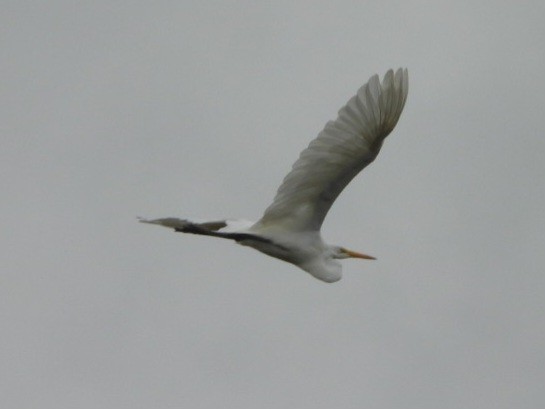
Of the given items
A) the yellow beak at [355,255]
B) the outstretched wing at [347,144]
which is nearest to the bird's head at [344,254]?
the yellow beak at [355,255]

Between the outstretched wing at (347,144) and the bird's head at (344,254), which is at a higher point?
the outstretched wing at (347,144)

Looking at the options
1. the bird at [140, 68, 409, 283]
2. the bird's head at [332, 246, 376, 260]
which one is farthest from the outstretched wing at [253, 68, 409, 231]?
the bird's head at [332, 246, 376, 260]

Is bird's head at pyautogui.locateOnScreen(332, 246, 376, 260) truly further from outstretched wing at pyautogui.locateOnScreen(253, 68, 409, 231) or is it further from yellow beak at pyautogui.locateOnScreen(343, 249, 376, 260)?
outstretched wing at pyautogui.locateOnScreen(253, 68, 409, 231)

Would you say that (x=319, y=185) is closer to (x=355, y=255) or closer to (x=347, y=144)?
(x=347, y=144)

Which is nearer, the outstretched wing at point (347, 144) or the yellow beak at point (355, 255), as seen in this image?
the outstretched wing at point (347, 144)

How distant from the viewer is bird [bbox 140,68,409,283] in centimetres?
1730

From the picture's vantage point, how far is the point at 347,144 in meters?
17.5

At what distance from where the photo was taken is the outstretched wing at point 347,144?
1723 cm

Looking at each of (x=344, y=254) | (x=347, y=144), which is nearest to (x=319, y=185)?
(x=347, y=144)

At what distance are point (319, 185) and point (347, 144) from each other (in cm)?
57

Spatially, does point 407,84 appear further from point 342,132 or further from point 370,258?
point 370,258

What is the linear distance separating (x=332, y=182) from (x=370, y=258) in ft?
8.74

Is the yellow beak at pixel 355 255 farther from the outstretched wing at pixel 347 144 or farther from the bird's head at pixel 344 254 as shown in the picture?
the outstretched wing at pixel 347 144

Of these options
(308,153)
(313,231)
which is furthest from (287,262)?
(308,153)
